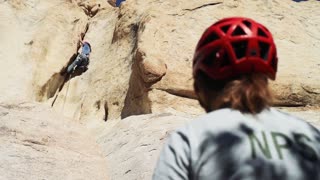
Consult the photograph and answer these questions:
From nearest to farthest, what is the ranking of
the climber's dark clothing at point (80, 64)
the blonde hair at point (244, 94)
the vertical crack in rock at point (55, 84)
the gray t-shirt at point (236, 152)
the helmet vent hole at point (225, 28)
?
the gray t-shirt at point (236, 152) → the blonde hair at point (244, 94) → the helmet vent hole at point (225, 28) → the vertical crack in rock at point (55, 84) → the climber's dark clothing at point (80, 64)

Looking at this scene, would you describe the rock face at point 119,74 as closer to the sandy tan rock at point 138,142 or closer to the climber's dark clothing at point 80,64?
the sandy tan rock at point 138,142

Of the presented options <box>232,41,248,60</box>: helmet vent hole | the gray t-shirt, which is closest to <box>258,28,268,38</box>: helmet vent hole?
<box>232,41,248,60</box>: helmet vent hole

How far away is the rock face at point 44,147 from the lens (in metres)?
9.02

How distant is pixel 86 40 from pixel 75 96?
3901 millimetres

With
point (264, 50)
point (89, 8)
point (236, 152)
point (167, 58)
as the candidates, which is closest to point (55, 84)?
point (167, 58)

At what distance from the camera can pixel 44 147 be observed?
10086mm

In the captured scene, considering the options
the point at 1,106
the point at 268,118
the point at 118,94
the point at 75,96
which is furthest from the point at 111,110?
the point at 268,118

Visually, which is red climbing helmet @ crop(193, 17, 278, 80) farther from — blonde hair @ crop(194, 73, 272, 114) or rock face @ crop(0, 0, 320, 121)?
rock face @ crop(0, 0, 320, 121)

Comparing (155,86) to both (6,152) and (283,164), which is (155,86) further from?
(283,164)

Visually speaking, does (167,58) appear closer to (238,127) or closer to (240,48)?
(240,48)

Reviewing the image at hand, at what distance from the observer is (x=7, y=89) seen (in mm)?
16672

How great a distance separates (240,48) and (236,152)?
1.68 ft

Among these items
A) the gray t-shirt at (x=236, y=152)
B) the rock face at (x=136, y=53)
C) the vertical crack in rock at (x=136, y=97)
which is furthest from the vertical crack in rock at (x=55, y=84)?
the gray t-shirt at (x=236, y=152)

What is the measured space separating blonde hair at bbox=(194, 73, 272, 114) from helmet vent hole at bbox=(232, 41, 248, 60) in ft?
0.35
